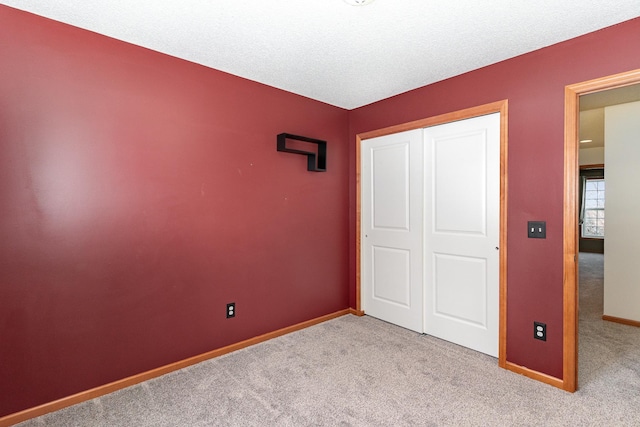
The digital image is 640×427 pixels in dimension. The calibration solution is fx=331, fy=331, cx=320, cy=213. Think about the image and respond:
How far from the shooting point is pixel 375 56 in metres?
2.45

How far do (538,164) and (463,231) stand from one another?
78cm

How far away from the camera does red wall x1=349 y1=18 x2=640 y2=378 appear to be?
7.09ft

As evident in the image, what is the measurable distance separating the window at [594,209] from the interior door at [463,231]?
7736 millimetres

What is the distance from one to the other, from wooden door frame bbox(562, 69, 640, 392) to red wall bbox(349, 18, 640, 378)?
35 millimetres

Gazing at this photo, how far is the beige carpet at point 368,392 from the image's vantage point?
1.91 m

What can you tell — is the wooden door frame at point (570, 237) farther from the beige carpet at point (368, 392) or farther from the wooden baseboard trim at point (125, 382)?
the wooden baseboard trim at point (125, 382)

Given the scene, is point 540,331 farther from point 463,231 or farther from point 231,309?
point 231,309

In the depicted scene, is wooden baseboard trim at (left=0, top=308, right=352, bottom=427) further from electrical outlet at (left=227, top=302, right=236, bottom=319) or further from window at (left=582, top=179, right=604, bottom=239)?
window at (left=582, top=179, right=604, bottom=239)

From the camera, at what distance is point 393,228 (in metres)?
3.41

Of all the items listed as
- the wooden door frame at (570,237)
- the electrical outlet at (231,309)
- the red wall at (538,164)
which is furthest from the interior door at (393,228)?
the electrical outlet at (231,309)

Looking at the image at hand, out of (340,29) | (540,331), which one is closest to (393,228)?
(540,331)

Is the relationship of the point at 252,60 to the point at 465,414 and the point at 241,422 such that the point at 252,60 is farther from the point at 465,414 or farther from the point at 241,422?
the point at 465,414

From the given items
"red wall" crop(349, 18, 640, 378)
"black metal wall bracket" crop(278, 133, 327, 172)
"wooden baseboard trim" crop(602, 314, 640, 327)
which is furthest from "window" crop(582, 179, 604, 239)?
"black metal wall bracket" crop(278, 133, 327, 172)

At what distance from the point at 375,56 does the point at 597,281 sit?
5.41 m
